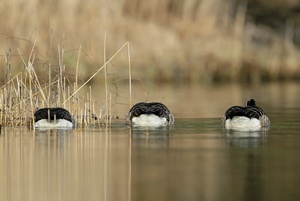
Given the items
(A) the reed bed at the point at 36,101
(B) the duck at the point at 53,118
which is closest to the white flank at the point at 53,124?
(B) the duck at the point at 53,118

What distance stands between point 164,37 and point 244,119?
44.5 feet

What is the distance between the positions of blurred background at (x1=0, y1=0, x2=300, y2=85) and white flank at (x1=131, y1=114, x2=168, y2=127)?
28.3 feet

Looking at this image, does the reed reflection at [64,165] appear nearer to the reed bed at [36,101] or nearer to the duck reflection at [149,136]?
A: the duck reflection at [149,136]

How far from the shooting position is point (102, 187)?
11.4m

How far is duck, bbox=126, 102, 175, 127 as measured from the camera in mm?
18156

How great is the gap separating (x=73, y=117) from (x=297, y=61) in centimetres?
1702

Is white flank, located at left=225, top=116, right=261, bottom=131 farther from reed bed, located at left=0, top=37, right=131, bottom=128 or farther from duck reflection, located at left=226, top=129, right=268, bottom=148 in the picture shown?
reed bed, located at left=0, top=37, right=131, bottom=128

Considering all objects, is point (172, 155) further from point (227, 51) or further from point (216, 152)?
point (227, 51)

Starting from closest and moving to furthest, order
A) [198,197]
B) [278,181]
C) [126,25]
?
[198,197] → [278,181] → [126,25]

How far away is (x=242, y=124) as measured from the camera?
17.9 meters

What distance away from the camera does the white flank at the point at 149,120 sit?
18.1 metres

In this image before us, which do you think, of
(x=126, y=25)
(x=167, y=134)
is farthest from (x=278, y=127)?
(x=126, y=25)

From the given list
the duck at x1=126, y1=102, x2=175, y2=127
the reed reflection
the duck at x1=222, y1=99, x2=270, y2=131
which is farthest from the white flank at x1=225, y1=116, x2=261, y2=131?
the reed reflection

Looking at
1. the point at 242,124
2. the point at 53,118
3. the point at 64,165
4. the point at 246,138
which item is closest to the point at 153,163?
the point at 64,165
